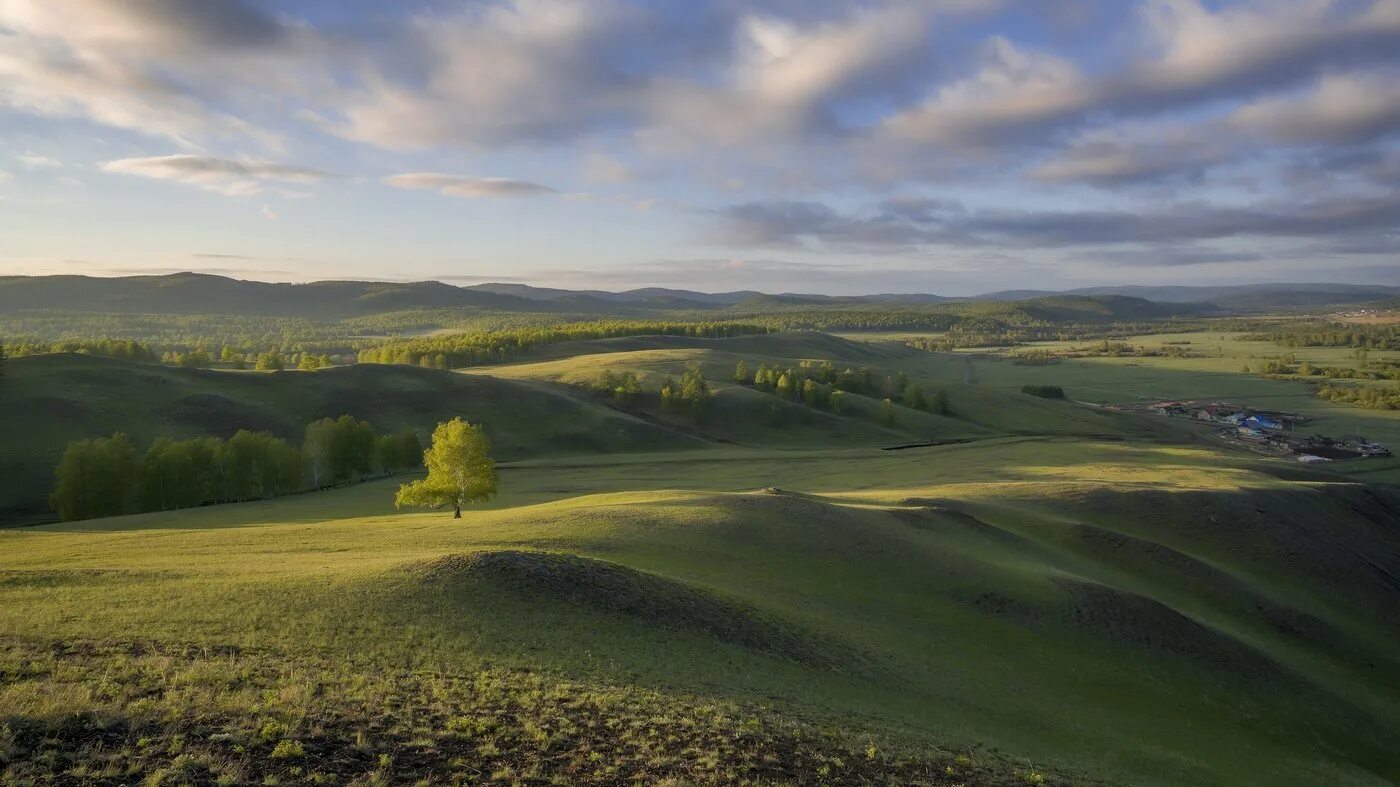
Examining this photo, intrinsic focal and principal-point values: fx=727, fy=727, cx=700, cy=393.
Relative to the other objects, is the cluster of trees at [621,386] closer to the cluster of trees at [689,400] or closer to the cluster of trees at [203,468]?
the cluster of trees at [689,400]

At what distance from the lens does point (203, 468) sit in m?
84.4

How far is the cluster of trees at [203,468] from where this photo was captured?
77062 mm

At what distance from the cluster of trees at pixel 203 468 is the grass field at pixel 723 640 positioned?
16.1m

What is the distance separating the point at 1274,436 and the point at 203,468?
203561 mm

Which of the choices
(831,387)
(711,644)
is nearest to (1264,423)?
(831,387)

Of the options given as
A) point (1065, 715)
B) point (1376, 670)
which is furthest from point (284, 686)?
point (1376, 670)

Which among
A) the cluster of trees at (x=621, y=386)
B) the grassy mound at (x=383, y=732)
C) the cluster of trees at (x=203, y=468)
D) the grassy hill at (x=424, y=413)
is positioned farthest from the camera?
the cluster of trees at (x=621, y=386)

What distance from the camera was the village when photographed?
14412cm

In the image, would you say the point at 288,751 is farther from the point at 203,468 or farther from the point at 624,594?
the point at 203,468

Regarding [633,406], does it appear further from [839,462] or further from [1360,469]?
[1360,469]

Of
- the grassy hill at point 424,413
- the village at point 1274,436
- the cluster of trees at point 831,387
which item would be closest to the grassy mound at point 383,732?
the grassy hill at point 424,413

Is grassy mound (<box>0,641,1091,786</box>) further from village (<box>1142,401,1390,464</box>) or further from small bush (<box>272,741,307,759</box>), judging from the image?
village (<box>1142,401,1390,464</box>)

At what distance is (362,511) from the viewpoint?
68125 mm

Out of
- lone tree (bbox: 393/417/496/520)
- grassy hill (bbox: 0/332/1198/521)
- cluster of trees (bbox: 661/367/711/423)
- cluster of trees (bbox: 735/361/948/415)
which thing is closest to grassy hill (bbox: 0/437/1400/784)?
lone tree (bbox: 393/417/496/520)
